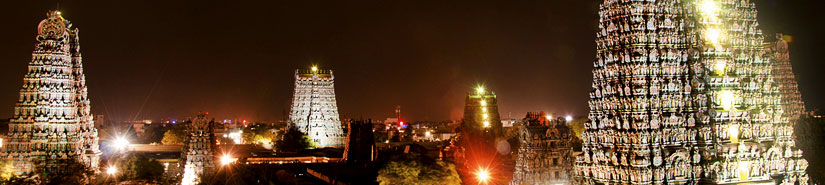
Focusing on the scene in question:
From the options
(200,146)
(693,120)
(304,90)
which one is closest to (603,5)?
(693,120)

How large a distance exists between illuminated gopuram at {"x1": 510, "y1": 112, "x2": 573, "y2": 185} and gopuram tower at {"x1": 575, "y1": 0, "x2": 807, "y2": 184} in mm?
9208

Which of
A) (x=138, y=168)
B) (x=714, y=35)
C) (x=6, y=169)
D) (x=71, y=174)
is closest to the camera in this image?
(x=714, y=35)

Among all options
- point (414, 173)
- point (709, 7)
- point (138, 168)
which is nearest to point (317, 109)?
point (138, 168)

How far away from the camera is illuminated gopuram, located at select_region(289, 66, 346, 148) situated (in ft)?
259

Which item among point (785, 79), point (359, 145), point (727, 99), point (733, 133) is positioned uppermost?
point (785, 79)

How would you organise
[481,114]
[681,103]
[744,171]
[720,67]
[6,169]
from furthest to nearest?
[481,114] < [6,169] < [720,67] < [744,171] < [681,103]

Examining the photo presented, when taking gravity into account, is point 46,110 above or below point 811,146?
above

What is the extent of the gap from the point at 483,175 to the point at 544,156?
11.3 meters

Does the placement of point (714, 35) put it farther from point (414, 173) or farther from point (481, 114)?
point (481, 114)

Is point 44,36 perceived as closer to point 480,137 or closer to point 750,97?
point 480,137

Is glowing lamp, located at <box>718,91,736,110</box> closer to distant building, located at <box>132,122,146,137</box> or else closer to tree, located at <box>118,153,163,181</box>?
tree, located at <box>118,153,163,181</box>

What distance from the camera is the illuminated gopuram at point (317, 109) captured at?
79.1 metres

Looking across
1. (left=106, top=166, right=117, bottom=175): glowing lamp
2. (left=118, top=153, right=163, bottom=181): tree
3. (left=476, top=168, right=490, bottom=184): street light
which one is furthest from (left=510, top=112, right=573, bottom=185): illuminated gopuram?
(left=106, top=166, right=117, bottom=175): glowing lamp

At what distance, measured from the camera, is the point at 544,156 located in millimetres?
36406
